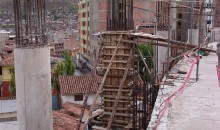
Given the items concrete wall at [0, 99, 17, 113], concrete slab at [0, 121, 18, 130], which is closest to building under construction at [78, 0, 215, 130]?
concrete slab at [0, 121, 18, 130]

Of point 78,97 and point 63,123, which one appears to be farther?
point 78,97

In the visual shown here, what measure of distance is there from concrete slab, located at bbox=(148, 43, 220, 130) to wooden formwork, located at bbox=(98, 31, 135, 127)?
1234 mm

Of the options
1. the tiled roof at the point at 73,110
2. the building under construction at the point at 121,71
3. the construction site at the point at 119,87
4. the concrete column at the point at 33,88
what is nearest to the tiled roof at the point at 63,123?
the tiled roof at the point at 73,110

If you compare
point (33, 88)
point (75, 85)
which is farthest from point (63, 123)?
point (75, 85)

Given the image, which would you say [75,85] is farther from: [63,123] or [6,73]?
[6,73]

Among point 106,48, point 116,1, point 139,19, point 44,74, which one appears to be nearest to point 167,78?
point 106,48

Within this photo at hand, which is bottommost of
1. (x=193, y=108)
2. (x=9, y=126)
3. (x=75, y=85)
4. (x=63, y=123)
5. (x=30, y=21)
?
(x=63, y=123)

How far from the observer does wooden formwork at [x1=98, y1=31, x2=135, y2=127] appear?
8703 millimetres

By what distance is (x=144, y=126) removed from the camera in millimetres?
8227

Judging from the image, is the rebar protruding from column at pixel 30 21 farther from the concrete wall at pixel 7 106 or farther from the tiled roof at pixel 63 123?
the concrete wall at pixel 7 106

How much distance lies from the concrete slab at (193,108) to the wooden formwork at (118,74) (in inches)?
48.6

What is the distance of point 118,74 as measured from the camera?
8.77 metres

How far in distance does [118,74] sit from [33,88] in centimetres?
253

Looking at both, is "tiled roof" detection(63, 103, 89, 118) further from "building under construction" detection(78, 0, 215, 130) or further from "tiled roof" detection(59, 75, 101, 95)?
"building under construction" detection(78, 0, 215, 130)
